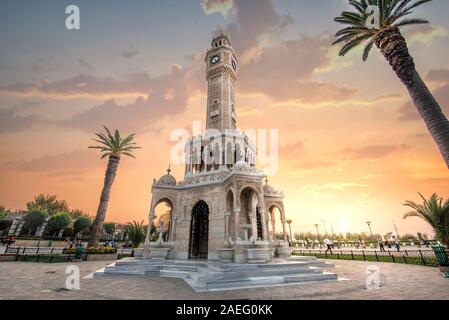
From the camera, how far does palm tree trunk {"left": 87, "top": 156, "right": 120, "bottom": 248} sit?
26.3 meters

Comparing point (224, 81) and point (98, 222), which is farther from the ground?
point (224, 81)

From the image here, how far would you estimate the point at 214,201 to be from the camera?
17062mm

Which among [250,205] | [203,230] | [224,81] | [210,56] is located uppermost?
[210,56]

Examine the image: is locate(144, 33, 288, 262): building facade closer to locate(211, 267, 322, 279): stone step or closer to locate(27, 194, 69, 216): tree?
locate(211, 267, 322, 279): stone step

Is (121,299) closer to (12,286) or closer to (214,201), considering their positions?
(12,286)

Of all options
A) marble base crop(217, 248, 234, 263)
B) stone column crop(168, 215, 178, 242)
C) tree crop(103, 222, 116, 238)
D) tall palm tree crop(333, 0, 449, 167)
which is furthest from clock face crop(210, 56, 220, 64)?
tree crop(103, 222, 116, 238)

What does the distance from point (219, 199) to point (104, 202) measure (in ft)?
62.9

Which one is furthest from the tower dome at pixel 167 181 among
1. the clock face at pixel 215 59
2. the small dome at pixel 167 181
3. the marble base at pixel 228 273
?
the clock face at pixel 215 59

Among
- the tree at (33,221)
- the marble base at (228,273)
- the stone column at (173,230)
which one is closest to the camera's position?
the marble base at (228,273)

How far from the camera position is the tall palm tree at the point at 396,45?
1045 centimetres

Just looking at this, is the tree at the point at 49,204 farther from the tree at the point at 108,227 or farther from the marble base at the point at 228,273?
the marble base at the point at 228,273

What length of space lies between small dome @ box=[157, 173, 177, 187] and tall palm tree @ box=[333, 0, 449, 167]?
17179 millimetres

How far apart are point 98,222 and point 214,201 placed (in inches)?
751

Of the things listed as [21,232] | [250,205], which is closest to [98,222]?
[250,205]
